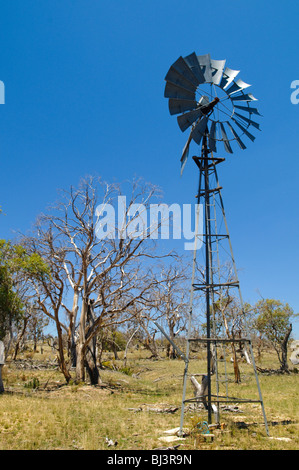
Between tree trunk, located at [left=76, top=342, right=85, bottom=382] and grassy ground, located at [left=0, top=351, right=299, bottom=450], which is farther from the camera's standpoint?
tree trunk, located at [left=76, top=342, right=85, bottom=382]

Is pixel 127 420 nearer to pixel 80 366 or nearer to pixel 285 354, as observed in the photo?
pixel 80 366

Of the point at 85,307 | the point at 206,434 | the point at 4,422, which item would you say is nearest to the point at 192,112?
the point at 206,434

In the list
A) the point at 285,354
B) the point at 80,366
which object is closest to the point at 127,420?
the point at 80,366

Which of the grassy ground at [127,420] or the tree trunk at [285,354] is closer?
the grassy ground at [127,420]

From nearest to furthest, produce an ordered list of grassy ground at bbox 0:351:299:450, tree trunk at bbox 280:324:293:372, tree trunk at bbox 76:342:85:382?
grassy ground at bbox 0:351:299:450 → tree trunk at bbox 76:342:85:382 → tree trunk at bbox 280:324:293:372

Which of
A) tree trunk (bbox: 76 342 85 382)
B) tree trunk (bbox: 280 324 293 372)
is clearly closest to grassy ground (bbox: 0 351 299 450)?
tree trunk (bbox: 76 342 85 382)

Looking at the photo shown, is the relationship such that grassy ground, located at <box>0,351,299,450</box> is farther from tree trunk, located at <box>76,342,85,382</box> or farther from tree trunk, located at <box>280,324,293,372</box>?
tree trunk, located at <box>280,324,293,372</box>

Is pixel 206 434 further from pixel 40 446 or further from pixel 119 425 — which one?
pixel 40 446

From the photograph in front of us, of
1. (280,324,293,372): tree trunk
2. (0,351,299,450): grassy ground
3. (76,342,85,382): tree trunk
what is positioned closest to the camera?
(0,351,299,450): grassy ground

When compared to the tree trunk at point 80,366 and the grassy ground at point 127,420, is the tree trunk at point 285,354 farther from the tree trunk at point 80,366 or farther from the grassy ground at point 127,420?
the tree trunk at point 80,366

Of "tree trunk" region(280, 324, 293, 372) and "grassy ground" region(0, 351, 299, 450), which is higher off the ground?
"tree trunk" region(280, 324, 293, 372)

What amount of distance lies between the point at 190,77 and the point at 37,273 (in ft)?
38.4

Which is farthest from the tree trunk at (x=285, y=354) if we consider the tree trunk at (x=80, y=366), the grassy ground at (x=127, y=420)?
the tree trunk at (x=80, y=366)

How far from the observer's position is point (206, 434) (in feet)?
27.6
